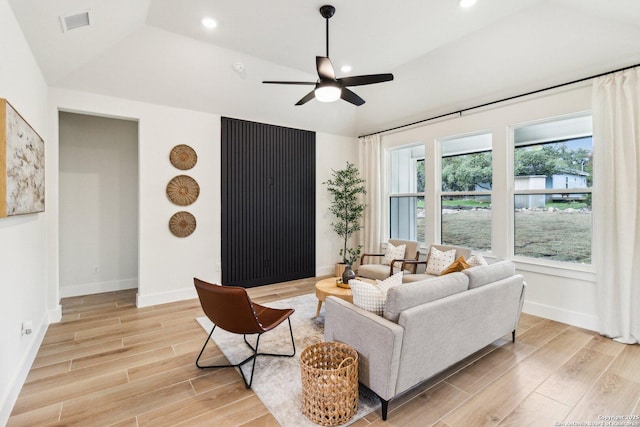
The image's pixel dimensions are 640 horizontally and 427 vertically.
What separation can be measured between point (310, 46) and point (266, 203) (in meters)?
2.61

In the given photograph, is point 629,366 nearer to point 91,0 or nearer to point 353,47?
point 353,47

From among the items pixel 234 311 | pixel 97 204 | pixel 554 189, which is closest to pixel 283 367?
pixel 234 311

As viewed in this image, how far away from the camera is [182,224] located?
4512mm

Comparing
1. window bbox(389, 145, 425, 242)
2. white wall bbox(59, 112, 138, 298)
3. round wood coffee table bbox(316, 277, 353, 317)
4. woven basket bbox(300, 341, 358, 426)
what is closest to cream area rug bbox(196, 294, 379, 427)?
woven basket bbox(300, 341, 358, 426)

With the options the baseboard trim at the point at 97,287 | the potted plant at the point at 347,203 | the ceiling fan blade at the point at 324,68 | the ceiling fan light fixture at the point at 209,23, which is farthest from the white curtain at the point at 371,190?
the baseboard trim at the point at 97,287

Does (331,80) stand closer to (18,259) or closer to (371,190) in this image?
(18,259)

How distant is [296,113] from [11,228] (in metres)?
4.15

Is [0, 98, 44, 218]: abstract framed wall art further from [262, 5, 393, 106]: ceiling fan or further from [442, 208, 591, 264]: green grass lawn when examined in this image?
[442, 208, 591, 264]: green grass lawn

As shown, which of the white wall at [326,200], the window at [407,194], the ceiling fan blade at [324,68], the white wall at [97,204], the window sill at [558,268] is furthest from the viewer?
the white wall at [326,200]

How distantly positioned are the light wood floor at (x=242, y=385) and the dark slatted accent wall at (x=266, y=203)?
1918 millimetres

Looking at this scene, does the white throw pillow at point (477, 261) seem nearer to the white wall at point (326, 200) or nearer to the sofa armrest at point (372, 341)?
the sofa armrest at point (372, 341)

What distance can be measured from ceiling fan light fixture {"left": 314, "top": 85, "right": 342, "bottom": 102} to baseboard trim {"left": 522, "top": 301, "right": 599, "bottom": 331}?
360 centimetres

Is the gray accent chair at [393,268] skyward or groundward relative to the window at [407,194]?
groundward

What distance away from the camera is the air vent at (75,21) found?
2.63m
